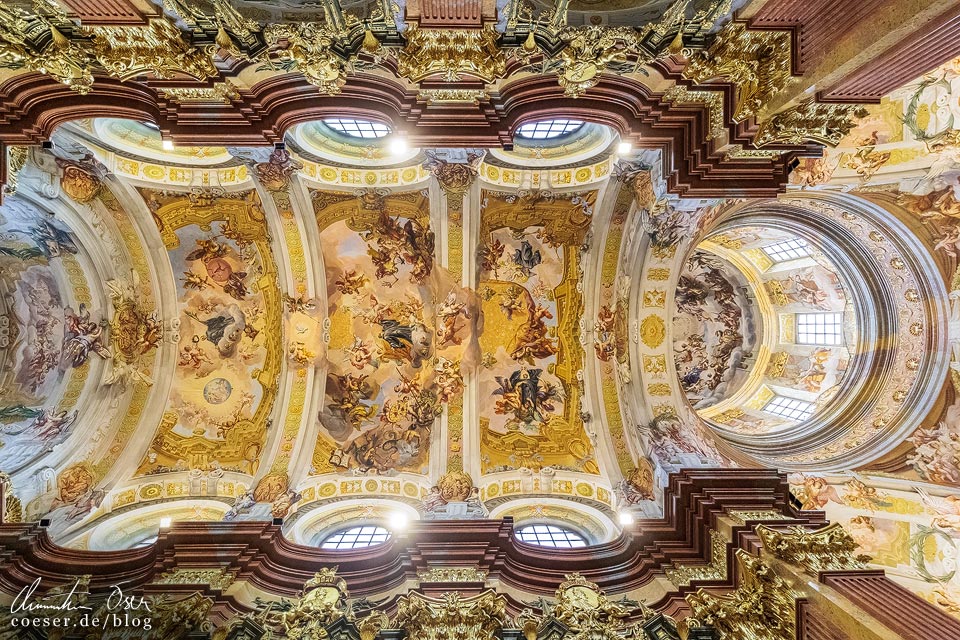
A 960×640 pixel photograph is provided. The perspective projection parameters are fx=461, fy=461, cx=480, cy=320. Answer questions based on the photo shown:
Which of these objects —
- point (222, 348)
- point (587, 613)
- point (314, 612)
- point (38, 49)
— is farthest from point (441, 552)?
point (38, 49)

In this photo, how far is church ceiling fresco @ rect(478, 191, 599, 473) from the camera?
12.3m

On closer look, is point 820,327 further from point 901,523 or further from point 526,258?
point 526,258

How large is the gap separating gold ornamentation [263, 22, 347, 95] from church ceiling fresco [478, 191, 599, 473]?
6.09 m

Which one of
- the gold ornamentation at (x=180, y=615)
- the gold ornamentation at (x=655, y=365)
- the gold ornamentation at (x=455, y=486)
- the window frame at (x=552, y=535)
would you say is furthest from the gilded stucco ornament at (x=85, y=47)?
the gold ornamentation at (x=655, y=365)

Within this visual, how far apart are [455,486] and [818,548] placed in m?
7.06

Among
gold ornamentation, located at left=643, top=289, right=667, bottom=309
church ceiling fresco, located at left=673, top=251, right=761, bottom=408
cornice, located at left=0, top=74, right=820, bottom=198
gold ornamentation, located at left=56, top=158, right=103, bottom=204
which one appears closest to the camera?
cornice, located at left=0, top=74, right=820, bottom=198

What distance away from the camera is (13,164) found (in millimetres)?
8211

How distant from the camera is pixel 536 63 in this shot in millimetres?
6992

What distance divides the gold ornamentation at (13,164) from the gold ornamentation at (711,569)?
45.0 ft

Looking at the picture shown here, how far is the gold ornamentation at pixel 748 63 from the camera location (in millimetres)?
6246

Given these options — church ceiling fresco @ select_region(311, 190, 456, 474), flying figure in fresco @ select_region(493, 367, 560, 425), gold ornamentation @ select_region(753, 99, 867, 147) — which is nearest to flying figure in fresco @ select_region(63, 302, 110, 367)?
church ceiling fresco @ select_region(311, 190, 456, 474)

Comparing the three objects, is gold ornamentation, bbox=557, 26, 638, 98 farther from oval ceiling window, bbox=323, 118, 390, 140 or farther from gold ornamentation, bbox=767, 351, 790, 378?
gold ornamentation, bbox=767, 351, 790, 378

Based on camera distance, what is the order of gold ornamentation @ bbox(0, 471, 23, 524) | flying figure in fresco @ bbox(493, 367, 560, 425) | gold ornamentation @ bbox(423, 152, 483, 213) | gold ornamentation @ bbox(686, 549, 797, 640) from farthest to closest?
1. flying figure in fresco @ bbox(493, 367, 560, 425)
2. gold ornamentation @ bbox(423, 152, 483, 213)
3. gold ornamentation @ bbox(0, 471, 23, 524)
4. gold ornamentation @ bbox(686, 549, 797, 640)

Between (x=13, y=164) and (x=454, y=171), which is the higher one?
(x=454, y=171)
